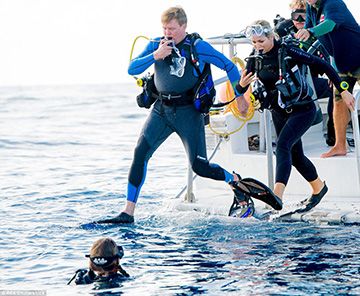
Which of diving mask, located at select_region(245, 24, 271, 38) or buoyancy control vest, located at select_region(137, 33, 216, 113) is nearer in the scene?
diving mask, located at select_region(245, 24, 271, 38)

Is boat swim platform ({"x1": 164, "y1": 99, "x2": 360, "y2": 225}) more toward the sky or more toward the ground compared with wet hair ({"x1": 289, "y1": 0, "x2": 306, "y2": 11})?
more toward the ground

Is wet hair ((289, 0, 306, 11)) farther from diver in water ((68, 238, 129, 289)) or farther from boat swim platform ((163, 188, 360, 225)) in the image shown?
diver in water ((68, 238, 129, 289))

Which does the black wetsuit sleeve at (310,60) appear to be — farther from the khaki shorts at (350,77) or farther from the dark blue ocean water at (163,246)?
the dark blue ocean water at (163,246)

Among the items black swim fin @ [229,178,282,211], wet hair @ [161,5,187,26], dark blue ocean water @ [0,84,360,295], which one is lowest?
dark blue ocean water @ [0,84,360,295]

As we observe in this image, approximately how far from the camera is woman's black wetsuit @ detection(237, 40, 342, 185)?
5.70 metres

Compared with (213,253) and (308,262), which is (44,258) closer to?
(213,253)

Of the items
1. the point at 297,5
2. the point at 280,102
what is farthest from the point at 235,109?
the point at 297,5

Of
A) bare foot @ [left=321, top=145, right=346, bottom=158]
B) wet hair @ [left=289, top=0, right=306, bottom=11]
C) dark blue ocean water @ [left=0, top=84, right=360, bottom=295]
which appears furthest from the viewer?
wet hair @ [left=289, top=0, right=306, bottom=11]

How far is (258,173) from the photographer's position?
698cm

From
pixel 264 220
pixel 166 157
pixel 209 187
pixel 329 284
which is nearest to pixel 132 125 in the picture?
pixel 166 157

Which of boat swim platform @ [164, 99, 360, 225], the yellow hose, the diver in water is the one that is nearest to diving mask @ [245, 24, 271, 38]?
the yellow hose

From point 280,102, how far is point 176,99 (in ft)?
3.07

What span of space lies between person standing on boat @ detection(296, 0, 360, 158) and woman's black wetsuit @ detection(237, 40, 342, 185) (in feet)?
1.78

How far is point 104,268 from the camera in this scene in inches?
180
